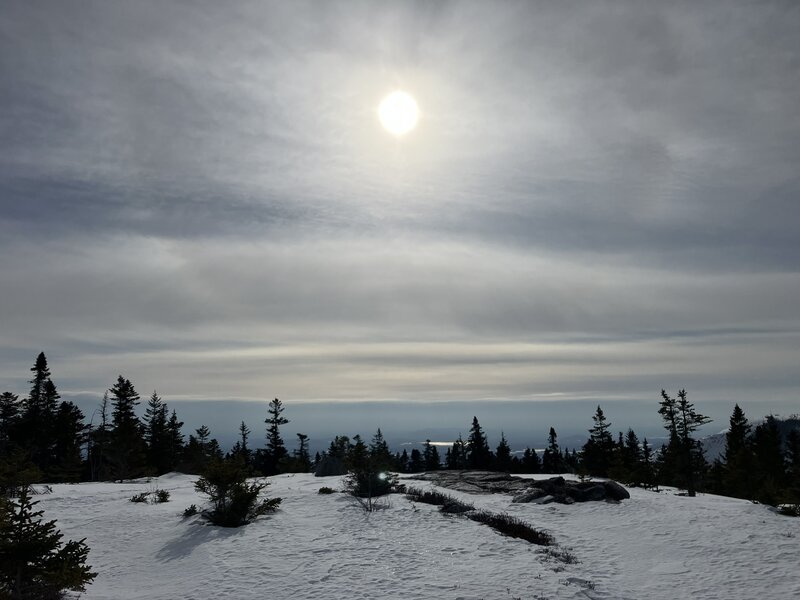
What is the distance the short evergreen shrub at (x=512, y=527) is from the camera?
55.2 ft

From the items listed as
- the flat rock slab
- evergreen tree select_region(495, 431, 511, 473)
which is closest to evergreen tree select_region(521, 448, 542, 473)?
evergreen tree select_region(495, 431, 511, 473)

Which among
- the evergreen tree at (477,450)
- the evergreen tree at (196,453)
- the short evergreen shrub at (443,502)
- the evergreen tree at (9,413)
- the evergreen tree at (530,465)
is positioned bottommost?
the evergreen tree at (530,465)

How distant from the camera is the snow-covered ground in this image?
39.2 ft

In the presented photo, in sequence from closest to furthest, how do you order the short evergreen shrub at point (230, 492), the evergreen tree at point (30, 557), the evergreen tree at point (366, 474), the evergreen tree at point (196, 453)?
the evergreen tree at point (30, 557)
the short evergreen shrub at point (230, 492)
the evergreen tree at point (366, 474)
the evergreen tree at point (196, 453)

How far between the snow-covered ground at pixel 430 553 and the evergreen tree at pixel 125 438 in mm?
23637

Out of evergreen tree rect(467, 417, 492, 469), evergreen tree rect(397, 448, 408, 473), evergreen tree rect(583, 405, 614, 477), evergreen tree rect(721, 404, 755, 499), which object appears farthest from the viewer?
evergreen tree rect(467, 417, 492, 469)

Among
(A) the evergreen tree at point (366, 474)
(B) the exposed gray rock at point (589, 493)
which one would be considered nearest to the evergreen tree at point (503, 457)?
(B) the exposed gray rock at point (589, 493)

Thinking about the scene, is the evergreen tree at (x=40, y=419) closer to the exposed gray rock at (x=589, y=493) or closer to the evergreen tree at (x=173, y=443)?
the evergreen tree at (x=173, y=443)

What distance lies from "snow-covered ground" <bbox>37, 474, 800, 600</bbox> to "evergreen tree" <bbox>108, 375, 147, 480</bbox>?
23.6 m

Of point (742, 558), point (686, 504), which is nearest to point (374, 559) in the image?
point (742, 558)

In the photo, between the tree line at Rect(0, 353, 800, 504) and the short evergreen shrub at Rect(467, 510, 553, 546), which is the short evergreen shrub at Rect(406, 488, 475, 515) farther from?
the tree line at Rect(0, 353, 800, 504)

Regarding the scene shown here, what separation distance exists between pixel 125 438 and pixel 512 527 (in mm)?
41478

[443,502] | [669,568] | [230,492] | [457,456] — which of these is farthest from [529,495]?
[457,456]

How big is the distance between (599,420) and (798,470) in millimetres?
25049
